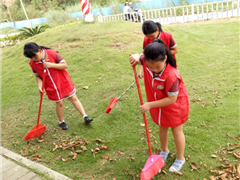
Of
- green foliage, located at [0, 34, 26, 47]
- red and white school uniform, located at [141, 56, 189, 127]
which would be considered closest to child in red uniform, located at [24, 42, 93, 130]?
red and white school uniform, located at [141, 56, 189, 127]

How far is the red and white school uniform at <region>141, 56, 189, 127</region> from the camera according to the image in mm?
1910

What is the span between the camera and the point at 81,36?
7.60 m

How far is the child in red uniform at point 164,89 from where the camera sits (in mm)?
1824

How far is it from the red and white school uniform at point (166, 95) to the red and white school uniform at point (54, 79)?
1.66 meters

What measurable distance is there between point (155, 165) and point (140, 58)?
1.21 metres

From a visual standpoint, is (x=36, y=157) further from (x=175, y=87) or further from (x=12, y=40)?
(x=12, y=40)

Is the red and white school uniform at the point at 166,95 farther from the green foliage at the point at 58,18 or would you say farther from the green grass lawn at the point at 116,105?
the green foliage at the point at 58,18

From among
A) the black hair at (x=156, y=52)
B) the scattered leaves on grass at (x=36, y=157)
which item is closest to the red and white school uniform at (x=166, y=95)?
the black hair at (x=156, y=52)

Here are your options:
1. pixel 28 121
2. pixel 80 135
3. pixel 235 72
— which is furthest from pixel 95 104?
pixel 235 72

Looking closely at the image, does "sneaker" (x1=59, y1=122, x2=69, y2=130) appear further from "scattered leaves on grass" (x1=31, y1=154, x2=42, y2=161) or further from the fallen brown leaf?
the fallen brown leaf

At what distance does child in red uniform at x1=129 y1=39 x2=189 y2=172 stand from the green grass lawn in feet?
2.35

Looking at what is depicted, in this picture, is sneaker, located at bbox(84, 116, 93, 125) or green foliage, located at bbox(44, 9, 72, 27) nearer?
sneaker, located at bbox(84, 116, 93, 125)

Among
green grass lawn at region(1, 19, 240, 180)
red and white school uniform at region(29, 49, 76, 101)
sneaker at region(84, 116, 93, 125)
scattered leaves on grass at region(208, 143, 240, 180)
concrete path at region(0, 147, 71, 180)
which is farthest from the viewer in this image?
sneaker at region(84, 116, 93, 125)

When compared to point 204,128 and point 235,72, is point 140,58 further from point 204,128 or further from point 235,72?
point 235,72
